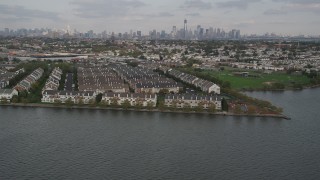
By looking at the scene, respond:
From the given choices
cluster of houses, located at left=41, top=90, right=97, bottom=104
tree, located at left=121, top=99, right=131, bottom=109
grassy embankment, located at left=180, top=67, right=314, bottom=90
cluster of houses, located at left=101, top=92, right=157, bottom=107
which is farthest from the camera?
grassy embankment, located at left=180, top=67, right=314, bottom=90

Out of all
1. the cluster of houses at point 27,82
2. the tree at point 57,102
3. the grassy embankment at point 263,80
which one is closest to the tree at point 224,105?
the grassy embankment at point 263,80

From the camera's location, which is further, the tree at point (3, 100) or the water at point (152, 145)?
the tree at point (3, 100)

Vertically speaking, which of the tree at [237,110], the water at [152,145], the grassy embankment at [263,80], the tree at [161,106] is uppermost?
the grassy embankment at [263,80]

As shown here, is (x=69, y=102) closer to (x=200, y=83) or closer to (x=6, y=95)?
(x=6, y=95)

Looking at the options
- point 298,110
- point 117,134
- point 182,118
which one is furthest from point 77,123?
point 298,110

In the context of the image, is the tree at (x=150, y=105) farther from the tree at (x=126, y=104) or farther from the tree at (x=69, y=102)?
the tree at (x=69, y=102)

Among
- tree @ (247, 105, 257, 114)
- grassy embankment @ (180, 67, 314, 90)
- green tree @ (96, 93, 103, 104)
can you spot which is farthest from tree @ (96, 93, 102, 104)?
grassy embankment @ (180, 67, 314, 90)

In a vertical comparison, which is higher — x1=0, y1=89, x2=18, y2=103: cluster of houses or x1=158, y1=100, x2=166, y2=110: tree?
x1=0, y1=89, x2=18, y2=103: cluster of houses

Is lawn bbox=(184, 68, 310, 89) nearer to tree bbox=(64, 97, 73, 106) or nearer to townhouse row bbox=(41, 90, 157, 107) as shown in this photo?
townhouse row bbox=(41, 90, 157, 107)
